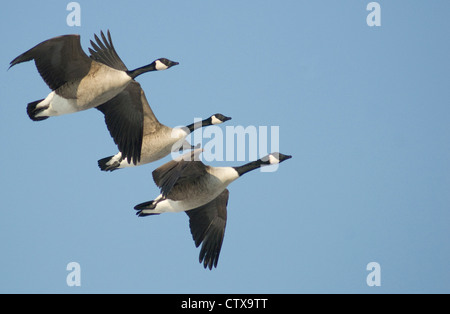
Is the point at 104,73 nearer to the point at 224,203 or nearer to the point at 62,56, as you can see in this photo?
the point at 62,56

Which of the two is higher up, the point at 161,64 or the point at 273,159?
the point at 161,64

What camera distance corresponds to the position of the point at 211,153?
11.9 m

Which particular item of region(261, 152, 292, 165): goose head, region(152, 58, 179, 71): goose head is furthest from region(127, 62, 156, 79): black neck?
region(261, 152, 292, 165): goose head

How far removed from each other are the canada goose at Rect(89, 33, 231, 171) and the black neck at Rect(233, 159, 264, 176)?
1097 millimetres

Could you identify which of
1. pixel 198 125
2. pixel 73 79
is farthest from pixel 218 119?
pixel 73 79

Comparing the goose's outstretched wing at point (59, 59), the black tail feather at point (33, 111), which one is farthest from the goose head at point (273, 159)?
the black tail feather at point (33, 111)

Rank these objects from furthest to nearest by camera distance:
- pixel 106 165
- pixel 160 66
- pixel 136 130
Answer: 1. pixel 106 165
2. pixel 160 66
3. pixel 136 130

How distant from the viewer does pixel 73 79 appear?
11141mm

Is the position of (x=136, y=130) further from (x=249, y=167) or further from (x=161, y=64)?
(x=249, y=167)

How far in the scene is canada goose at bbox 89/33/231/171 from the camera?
37.8 ft

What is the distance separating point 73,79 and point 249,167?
2704 millimetres

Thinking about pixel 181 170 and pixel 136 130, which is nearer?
pixel 181 170

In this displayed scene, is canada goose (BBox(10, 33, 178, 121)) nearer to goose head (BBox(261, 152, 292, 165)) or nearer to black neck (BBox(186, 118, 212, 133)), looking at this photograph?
black neck (BBox(186, 118, 212, 133))

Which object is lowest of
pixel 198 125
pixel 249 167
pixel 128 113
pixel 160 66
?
pixel 249 167
